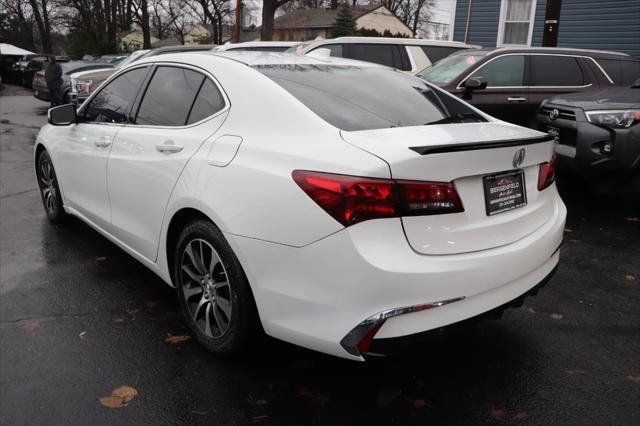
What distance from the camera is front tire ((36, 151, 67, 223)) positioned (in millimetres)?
5102

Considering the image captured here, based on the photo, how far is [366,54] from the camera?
9.73 metres

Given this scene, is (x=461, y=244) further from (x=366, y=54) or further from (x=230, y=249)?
(x=366, y=54)

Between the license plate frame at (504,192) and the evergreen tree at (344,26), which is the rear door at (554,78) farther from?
the evergreen tree at (344,26)

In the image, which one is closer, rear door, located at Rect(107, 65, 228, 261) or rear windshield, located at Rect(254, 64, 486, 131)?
rear windshield, located at Rect(254, 64, 486, 131)

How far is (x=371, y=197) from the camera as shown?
2.28m

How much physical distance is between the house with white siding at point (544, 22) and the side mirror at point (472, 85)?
271 inches

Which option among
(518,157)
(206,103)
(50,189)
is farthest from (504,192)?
(50,189)

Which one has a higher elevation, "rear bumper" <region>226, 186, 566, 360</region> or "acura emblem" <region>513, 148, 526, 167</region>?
"acura emblem" <region>513, 148, 526, 167</region>

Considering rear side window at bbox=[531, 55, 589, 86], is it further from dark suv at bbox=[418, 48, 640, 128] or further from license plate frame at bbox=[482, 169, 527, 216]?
license plate frame at bbox=[482, 169, 527, 216]

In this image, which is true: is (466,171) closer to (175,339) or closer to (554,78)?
(175,339)

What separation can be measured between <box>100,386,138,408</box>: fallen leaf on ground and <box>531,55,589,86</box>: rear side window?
23.3ft

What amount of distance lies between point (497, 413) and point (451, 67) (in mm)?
6318

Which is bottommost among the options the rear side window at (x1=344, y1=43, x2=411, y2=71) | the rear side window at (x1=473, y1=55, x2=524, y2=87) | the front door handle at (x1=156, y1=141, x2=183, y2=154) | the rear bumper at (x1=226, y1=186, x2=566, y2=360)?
the rear bumper at (x1=226, y1=186, x2=566, y2=360)

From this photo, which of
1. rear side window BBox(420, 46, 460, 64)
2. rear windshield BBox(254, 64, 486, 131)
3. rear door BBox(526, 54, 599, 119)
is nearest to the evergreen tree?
rear side window BBox(420, 46, 460, 64)
